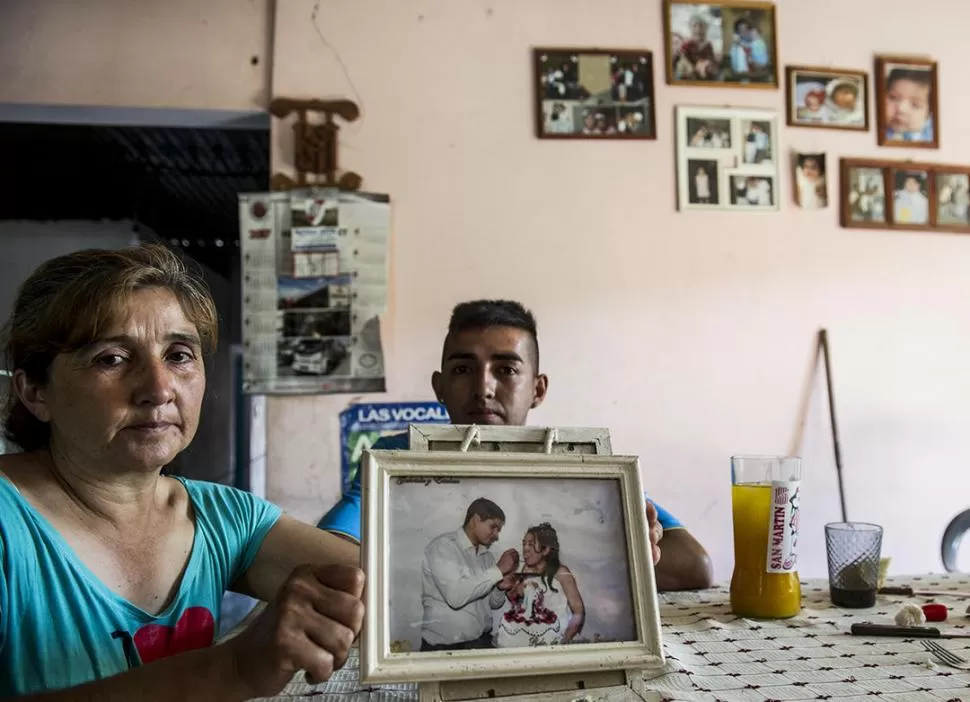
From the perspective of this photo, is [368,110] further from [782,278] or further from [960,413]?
[960,413]

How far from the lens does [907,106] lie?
2.65m

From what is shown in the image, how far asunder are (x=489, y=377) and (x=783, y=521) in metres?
0.63

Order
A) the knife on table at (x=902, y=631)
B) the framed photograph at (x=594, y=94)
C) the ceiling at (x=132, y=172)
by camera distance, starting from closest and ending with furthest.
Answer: the knife on table at (x=902, y=631), the framed photograph at (x=594, y=94), the ceiling at (x=132, y=172)

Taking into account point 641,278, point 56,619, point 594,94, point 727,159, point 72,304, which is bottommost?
point 56,619

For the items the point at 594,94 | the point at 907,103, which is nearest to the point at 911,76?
the point at 907,103

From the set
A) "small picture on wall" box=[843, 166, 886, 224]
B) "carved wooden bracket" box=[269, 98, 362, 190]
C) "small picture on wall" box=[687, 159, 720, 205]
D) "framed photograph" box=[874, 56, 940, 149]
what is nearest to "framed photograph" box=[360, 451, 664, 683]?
"carved wooden bracket" box=[269, 98, 362, 190]

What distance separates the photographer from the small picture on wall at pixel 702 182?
2.52m

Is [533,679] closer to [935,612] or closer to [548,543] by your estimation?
[548,543]

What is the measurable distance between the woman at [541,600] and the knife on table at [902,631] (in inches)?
20.8

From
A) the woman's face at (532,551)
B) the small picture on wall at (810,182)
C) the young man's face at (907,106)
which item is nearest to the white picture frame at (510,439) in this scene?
the woman's face at (532,551)

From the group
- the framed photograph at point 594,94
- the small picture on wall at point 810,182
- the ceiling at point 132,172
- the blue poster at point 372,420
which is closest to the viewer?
the blue poster at point 372,420

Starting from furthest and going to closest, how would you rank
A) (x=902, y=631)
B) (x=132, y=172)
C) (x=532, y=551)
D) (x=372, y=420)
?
(x=132, y=172), (x=372, y=420), (x=902, y=631), (x=532, y=551)

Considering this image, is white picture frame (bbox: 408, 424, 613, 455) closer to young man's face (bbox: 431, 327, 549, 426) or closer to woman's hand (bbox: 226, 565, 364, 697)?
woman's hand (bbox: 226, 565, 364, 697)

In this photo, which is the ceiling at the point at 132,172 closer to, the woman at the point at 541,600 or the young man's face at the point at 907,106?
the young man's face at the point at 907,106
